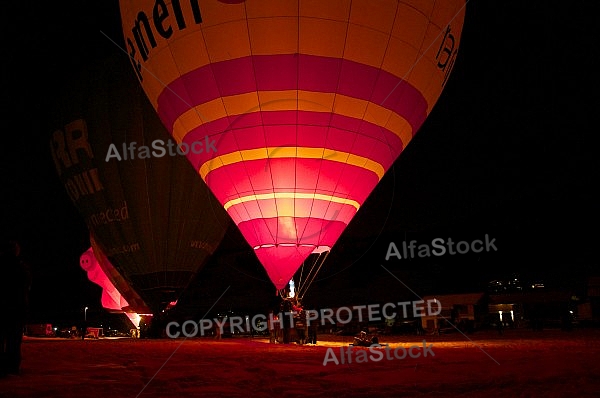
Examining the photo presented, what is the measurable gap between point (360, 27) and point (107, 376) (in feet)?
17.9

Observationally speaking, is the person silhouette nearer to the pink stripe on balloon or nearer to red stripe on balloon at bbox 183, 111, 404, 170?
red stripe on balloon at bbox 183, 111, 404, 170

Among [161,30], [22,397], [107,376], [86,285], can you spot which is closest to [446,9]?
[161,30]

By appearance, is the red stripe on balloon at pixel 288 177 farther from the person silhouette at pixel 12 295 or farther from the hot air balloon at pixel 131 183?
the hot air balloon at pixel 131 183

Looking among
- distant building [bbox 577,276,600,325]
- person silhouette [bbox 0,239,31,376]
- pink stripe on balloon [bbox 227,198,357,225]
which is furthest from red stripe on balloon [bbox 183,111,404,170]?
distant building [bbox 577,276,600,325]

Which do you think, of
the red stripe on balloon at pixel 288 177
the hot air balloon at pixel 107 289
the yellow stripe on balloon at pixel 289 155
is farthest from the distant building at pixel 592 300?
the yellow stripe on balloon at pixel 289 155

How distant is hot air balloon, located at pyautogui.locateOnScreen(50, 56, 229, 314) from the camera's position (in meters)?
15.0

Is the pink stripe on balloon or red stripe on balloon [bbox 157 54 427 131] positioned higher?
red stripe on balloon [bbox 157 54 427 131]

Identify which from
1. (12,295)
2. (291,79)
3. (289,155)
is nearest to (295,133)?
(289,155)

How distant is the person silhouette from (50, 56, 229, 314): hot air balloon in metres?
10.6

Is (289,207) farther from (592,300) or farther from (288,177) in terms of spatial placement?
(592,300)

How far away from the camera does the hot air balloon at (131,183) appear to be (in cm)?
1502

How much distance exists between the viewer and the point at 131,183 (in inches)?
604

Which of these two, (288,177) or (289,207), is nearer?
(288,177)

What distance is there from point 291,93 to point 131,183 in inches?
326
